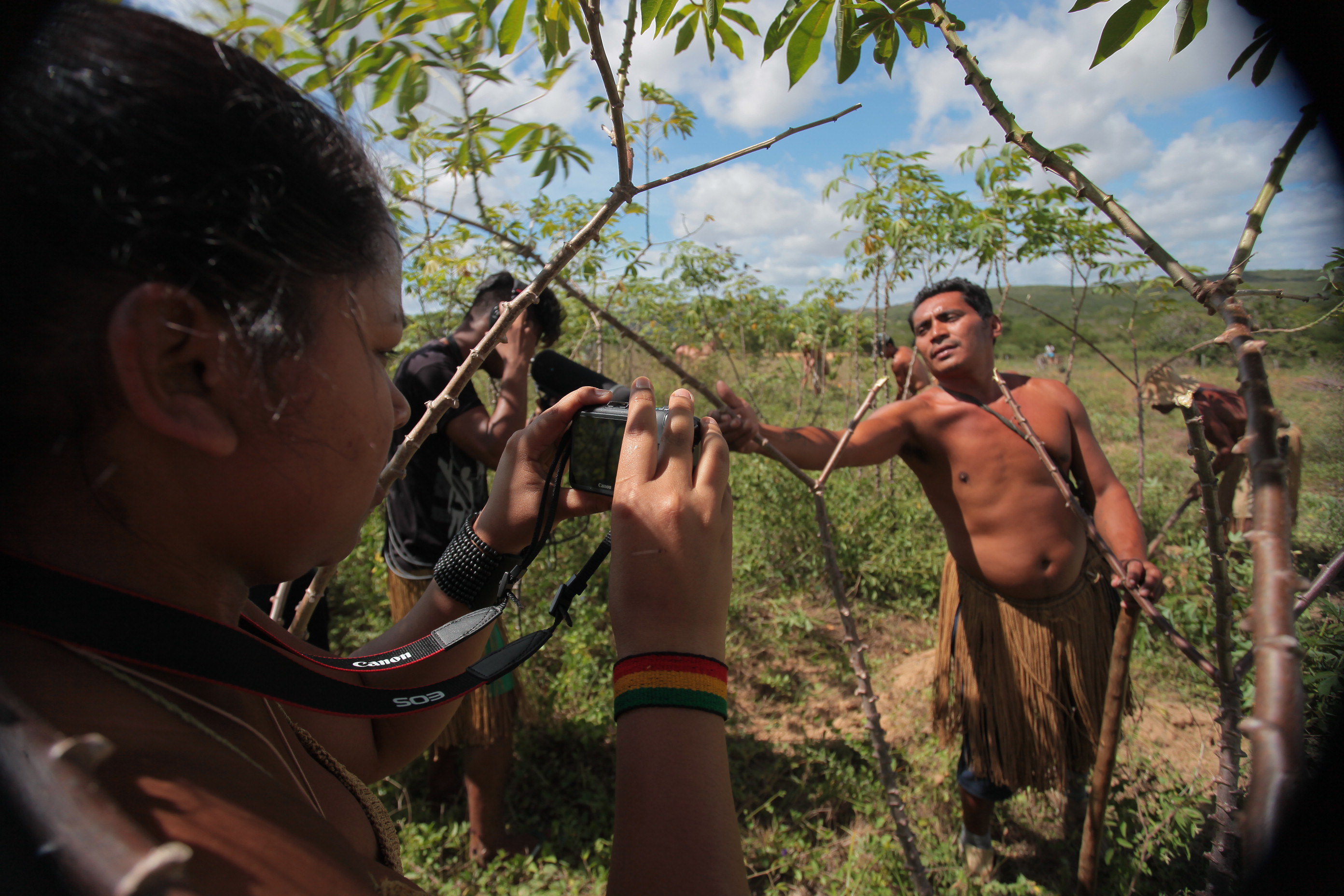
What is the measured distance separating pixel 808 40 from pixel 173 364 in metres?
1.02

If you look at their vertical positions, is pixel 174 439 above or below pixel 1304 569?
above

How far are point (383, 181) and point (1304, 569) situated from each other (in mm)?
2275

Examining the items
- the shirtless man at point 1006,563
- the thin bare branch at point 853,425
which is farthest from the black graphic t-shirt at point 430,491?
the thin bare branch at point 853,425

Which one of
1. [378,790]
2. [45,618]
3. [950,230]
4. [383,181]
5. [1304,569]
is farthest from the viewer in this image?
[950,230]

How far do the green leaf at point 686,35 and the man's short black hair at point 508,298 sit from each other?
5.18 ft

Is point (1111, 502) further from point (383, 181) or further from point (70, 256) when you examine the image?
point (70, 256)

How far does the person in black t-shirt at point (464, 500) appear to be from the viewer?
8.07 feet

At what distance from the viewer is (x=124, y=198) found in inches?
19.2

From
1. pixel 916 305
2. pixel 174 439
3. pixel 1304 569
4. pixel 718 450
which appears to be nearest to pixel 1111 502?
pixel 1304 569

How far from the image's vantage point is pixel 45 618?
498 mm

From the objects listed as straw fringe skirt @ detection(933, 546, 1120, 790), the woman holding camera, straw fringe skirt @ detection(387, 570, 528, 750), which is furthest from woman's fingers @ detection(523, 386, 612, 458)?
straw fringe skirt @ detection(933, 546, 1120, 790)

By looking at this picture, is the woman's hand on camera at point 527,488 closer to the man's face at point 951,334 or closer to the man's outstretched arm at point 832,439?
the man's outstretched arm at point 832,439

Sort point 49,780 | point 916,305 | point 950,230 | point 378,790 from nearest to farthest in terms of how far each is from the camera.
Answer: point 49,780 → point 378,790 → point 916,305 → point 950,230

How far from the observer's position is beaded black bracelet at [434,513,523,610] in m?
1.12
